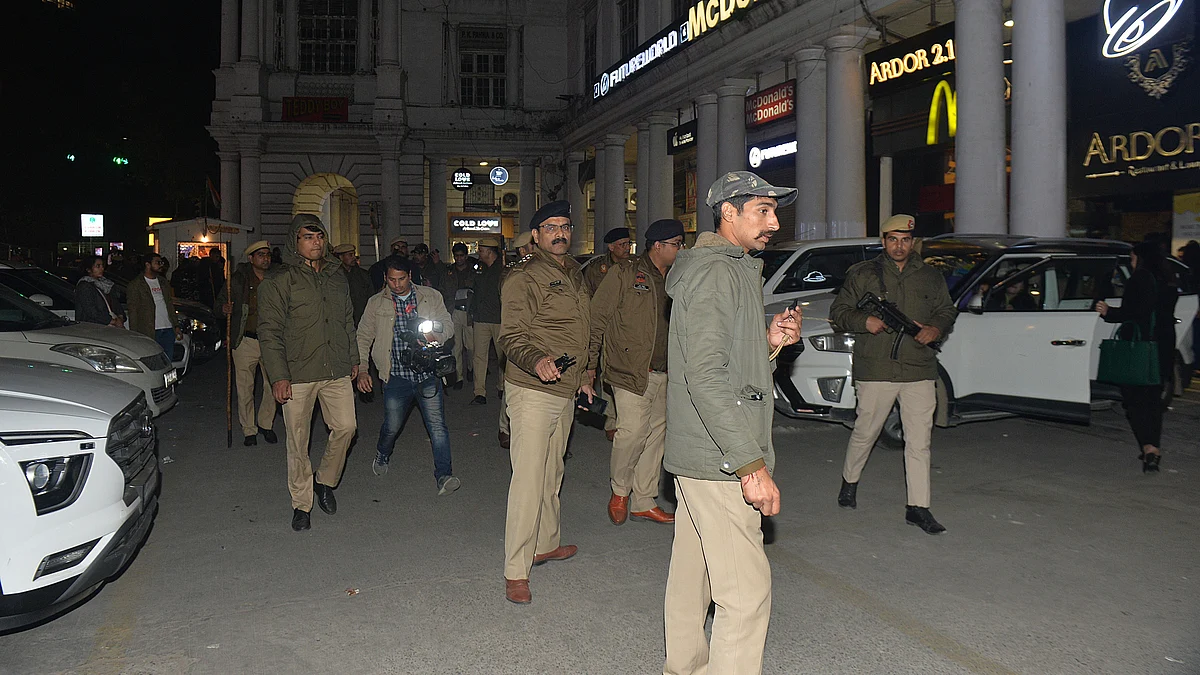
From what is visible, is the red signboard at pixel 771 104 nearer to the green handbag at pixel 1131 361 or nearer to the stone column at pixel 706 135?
the stone column at pixel 706 135

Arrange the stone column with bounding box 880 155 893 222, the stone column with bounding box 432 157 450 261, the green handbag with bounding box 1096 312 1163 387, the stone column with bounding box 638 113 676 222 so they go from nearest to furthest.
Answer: the green handbag with bounding box 1096 312 1163 387, the stone column with bounding box 880 155 893 222, the stone column with bounding box 638 113 676 222, the stone column with bounding box 432 157 450 261

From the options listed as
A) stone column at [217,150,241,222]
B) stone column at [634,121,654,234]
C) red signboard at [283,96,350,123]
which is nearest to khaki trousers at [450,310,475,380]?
stone column at [634,121,654,234]

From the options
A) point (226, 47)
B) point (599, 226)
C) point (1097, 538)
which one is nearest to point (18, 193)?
point (226, 47)

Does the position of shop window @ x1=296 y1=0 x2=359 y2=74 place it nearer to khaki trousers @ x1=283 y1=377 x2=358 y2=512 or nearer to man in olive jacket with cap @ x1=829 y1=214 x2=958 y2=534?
khaki trousers @ x1=283 y1=377 x2=358 y2=512

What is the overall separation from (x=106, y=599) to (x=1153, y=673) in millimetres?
5103

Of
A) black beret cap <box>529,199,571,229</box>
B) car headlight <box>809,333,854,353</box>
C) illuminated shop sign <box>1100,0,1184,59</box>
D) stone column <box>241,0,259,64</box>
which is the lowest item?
car headlight <box>809,333,854,353</box>

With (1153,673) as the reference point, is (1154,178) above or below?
above

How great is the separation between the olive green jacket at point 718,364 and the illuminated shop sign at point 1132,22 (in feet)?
40.6

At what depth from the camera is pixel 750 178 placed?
11.2 feet

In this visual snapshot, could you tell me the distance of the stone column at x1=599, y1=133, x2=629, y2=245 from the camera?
90.4 feet

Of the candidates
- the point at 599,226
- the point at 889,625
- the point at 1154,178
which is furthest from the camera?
the point at 599,226

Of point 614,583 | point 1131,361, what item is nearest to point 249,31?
point 1131,361

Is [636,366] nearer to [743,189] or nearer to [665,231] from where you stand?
[665,231]

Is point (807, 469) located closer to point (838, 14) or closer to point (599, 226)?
point (838, 14)
